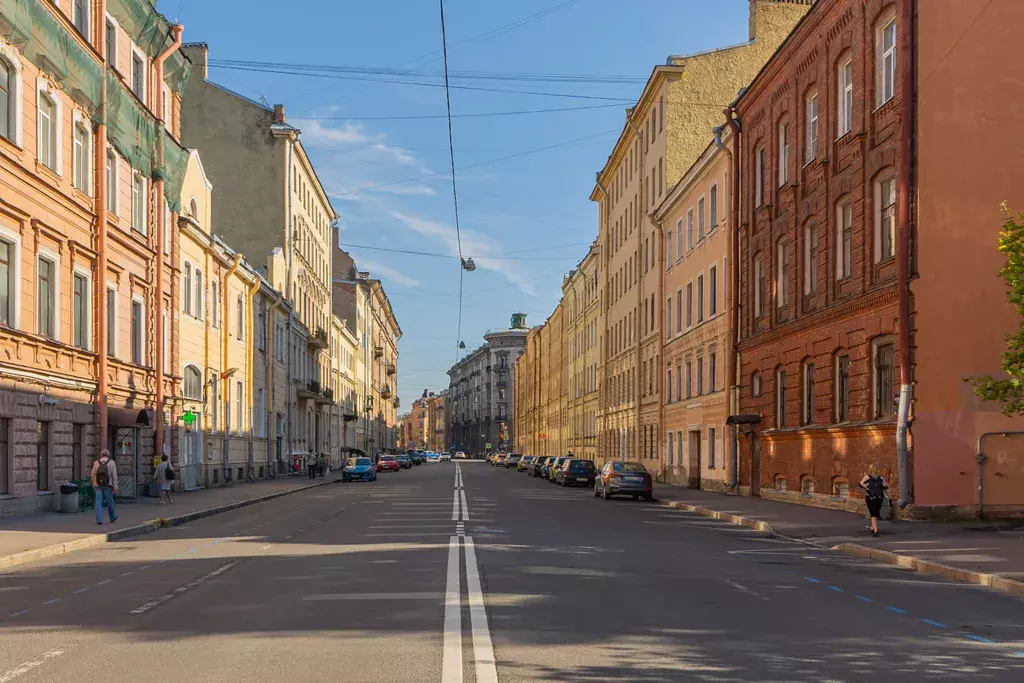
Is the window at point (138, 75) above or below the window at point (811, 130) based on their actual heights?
above

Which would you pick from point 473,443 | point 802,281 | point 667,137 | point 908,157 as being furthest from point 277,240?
point 473,443

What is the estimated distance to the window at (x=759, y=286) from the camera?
34.4 metres

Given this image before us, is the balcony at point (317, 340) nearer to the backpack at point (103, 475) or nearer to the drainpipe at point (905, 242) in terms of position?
the backpack at point (103, 475)

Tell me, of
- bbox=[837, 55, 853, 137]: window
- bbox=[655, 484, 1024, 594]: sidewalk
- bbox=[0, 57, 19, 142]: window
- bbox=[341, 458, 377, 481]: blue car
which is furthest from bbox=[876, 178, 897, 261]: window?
bbox=[341, 458, 377, 481]: blue car

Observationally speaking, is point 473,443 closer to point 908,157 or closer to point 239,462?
point 239,462

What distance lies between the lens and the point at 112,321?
2970 cm

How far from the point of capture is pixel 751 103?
35.6 meters

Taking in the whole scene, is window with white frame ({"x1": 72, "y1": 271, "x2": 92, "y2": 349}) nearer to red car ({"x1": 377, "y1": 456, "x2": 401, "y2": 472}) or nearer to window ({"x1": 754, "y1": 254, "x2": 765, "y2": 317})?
window ({"x1": 754, "y1": 254, "x2": 765, "y2": 317})

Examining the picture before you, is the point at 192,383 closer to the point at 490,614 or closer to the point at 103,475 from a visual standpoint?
the point at 103,475

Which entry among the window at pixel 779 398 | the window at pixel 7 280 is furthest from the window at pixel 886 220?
the window at pixel 7 280

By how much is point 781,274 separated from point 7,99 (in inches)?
834

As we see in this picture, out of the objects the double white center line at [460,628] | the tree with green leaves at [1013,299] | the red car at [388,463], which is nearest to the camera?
the double white center line at [460,628]

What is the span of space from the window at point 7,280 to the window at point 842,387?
62.5ft

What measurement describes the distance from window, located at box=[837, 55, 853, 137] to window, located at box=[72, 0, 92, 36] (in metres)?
19.0
